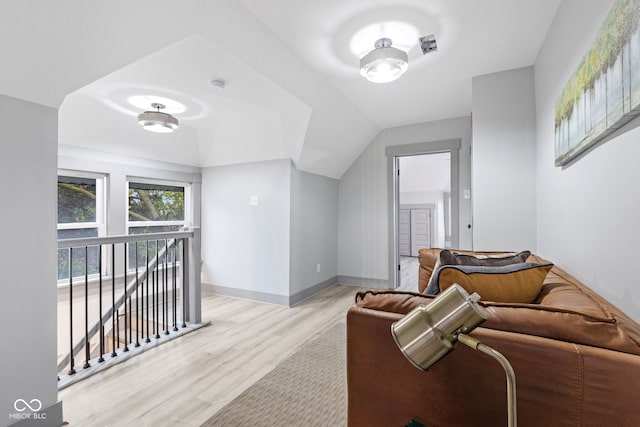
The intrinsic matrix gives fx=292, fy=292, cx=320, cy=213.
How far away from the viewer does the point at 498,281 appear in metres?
1.19

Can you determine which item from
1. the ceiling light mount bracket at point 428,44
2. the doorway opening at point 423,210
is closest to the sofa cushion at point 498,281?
the ceiling light mount bracket at point 428,44

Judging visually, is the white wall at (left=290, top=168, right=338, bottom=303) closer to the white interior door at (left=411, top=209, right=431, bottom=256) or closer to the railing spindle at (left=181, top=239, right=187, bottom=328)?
the railing spindle at (left=181, top=239, right=187, bottom=328)

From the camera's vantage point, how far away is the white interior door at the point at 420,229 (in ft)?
28.7

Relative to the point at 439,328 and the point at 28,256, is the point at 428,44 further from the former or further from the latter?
the point at 28,256

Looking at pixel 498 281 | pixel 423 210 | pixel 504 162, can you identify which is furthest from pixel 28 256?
pixel 423 210

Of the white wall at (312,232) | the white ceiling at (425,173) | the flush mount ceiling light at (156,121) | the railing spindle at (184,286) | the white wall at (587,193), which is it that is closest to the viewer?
the white wall at (587,193)

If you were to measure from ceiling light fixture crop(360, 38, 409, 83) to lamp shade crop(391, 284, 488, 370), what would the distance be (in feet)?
6.88

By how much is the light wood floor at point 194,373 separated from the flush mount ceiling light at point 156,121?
2.11 meters

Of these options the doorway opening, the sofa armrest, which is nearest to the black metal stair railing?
the sofa armrest

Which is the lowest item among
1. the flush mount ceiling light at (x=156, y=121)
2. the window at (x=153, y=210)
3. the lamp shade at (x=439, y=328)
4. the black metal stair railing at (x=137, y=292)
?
the black metal stair railing at (x=137, y=292)

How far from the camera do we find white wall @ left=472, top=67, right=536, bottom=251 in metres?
2.70

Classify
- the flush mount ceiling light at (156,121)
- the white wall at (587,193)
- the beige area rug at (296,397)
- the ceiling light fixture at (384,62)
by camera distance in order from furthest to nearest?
1. the flush mount ceiling light at (156,121)
2. the ceiling light fixture at (384,62)
3. the beige area rug at (296,397)
4. the white wall at (587,193)

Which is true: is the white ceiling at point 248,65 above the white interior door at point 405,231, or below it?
above

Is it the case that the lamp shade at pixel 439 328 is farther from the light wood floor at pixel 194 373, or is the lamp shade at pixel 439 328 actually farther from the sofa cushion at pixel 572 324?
the light wood floor at pixel 194 373
